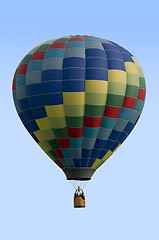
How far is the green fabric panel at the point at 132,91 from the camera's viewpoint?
27.3 metres

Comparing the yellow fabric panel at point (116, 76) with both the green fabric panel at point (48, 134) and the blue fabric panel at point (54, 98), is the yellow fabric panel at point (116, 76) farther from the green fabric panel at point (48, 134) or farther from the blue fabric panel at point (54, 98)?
the green fabric panel at point (48, 134)

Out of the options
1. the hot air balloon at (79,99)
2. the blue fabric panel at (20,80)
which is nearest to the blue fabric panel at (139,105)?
the hot air balloon at (79,99)

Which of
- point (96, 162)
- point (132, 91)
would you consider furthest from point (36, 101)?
point (132, 91)

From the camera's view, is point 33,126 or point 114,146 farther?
point 114,146

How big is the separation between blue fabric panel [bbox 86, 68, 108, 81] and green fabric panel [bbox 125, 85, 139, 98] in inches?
45.9

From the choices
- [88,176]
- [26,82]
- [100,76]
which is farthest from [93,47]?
[88,176]

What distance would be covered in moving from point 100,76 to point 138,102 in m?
2.43

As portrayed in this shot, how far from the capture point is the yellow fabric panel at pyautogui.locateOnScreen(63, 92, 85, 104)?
86.7 feet

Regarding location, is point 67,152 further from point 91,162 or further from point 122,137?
point 122,137

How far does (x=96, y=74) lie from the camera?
26562mm

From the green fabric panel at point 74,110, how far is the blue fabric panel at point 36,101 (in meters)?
Answer: 1.10

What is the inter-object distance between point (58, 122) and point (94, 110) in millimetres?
1553

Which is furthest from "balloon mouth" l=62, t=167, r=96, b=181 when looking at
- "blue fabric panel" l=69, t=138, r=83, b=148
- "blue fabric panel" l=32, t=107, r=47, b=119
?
"blue fabric panel" l=32, t=107, r=47, b=119

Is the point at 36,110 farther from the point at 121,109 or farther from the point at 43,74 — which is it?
the point at 121,109
